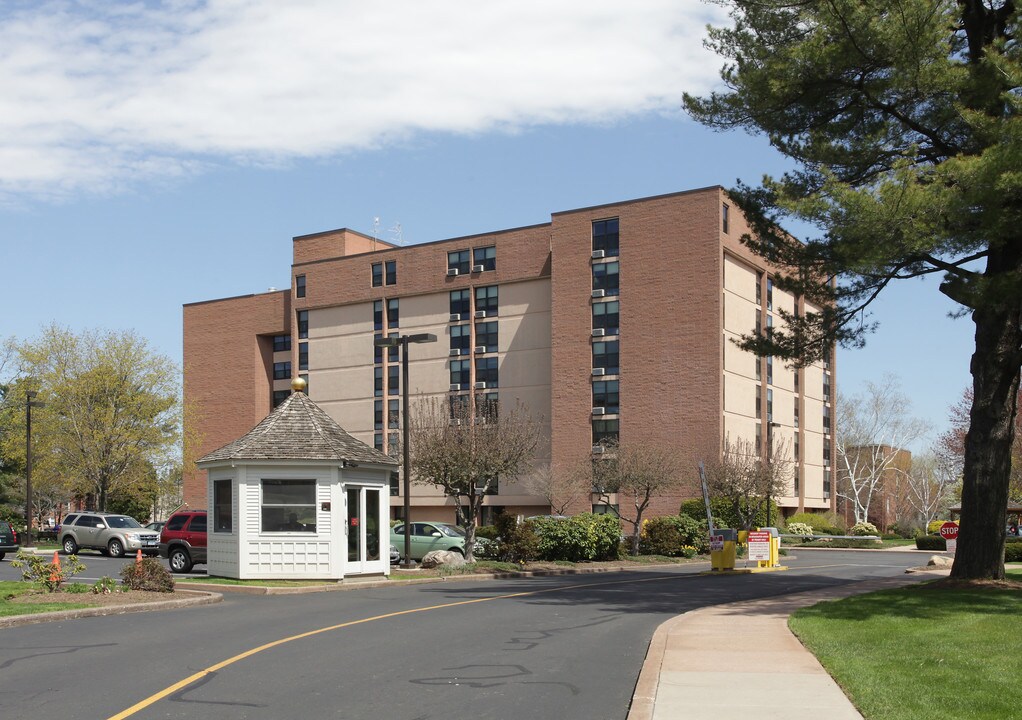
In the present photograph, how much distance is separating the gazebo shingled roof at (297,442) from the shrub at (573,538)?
9341 mm

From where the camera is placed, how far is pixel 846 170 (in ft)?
74.8

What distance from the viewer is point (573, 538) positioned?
3597cm

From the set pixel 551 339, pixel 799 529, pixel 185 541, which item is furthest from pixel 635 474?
pixel 799 529

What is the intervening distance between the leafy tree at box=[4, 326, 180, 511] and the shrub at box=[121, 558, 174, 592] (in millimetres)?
34022

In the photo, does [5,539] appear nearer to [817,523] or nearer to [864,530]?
[817,523]

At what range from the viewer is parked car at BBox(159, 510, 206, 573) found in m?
31.3

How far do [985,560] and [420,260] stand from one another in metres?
52.3

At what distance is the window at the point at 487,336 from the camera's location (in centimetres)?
6812

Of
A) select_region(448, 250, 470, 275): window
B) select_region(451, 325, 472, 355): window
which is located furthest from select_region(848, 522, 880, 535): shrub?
select_region(448, 250, 470, 275): window

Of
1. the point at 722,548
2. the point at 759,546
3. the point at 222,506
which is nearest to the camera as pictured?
the point at 222,506

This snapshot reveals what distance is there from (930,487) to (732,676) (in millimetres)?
95142

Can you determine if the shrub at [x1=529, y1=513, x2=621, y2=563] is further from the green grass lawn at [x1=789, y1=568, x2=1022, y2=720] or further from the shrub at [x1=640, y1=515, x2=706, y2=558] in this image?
the green grass lawn at [x1=789, y1=568, x2=1022, y2=720]

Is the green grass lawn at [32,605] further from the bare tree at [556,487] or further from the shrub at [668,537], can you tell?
the bare tree at [556,487]

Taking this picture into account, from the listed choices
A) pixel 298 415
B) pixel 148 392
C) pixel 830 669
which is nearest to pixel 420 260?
pixel 148 392
